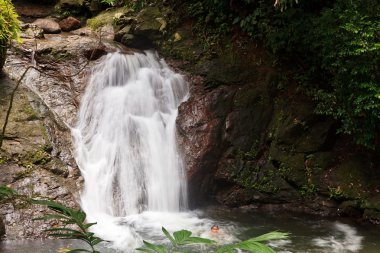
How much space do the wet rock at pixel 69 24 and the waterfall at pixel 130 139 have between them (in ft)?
8.68

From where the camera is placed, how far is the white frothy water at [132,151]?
6090 millimetres

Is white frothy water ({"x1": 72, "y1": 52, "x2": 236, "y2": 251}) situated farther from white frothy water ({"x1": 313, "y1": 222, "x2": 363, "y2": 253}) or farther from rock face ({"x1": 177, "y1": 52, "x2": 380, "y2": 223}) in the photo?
white frothy water ({"x1": 313, "y1": 222, "x2": 363, "y2": 253})

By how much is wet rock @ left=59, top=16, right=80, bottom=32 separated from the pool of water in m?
6.34

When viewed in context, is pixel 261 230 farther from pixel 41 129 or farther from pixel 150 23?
pixel 150 23

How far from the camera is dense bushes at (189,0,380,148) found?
606 cm

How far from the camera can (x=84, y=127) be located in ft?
23.5

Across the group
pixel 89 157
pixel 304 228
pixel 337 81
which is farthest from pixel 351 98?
pixel 89 157

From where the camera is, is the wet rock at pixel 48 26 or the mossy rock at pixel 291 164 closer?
the mossy rock at pixel 291 164

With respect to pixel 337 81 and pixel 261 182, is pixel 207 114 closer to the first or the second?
pixel 261 182

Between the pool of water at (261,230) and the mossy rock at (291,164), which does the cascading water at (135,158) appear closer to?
the pool of water at (261,230)

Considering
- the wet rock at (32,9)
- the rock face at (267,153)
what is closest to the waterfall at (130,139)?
the rock face at (267,153)

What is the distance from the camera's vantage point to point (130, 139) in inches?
285

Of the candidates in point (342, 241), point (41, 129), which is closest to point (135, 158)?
point (41, 129)

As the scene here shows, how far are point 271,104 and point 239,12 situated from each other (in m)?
2.60
